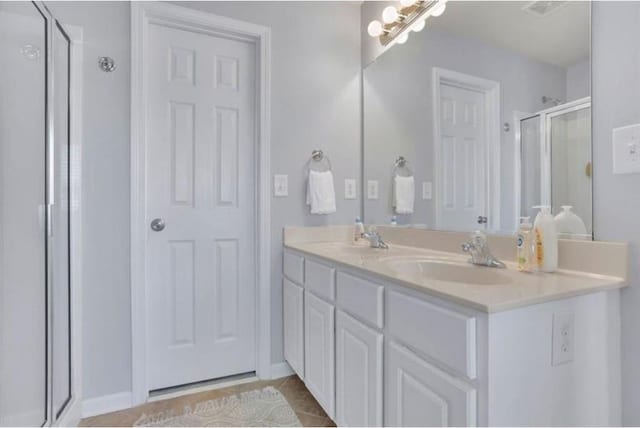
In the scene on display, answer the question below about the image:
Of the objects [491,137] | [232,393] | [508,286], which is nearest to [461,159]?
[491,137]

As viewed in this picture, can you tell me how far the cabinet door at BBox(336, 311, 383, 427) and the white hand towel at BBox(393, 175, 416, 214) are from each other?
77 cm

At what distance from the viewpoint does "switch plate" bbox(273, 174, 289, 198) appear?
190cm

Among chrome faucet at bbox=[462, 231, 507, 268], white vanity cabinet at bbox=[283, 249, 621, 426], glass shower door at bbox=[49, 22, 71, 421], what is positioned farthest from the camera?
glass shower door at bbox=[49, 22, 71, 421]

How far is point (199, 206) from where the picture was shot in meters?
1.83

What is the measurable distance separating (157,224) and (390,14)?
→ 168 centimetres

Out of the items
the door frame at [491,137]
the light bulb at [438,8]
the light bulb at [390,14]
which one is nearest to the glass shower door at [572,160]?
the door frame at [491,137]

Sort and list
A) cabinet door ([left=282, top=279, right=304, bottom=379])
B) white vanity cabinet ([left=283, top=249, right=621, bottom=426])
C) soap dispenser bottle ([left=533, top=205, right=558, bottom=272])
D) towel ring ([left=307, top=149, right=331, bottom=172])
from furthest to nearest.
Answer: towel ring ([left=307, top=149, right=331, bottom=172]) < cabinet door ([left=282, top=279, right=304, bottom=379]) < soap dispenser bottle ([left=533, top=205, right=558, bottom=272]) < white vanity cabinet ([left=283, top=249, right=621, bottom=426])

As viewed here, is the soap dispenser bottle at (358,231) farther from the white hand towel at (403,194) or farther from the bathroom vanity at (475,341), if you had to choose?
the bathroom vanity at (475,341)

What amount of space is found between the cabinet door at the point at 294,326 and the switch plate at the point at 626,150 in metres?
1.29

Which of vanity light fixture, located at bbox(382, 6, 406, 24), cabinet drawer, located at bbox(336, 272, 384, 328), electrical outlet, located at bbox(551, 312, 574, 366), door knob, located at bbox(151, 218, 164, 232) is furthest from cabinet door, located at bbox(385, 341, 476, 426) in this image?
vanity light fixture, located at bbox(382, 6, 406, 24)

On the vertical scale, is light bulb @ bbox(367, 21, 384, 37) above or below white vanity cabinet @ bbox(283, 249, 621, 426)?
above

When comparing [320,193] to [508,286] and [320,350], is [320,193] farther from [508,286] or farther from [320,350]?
[508,286]

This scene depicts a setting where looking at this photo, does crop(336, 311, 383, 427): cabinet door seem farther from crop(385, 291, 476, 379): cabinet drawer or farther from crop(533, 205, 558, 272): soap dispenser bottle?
crop(533, 205, 558, 272): soap dispenser bottle

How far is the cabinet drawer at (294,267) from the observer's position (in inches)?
65.4
